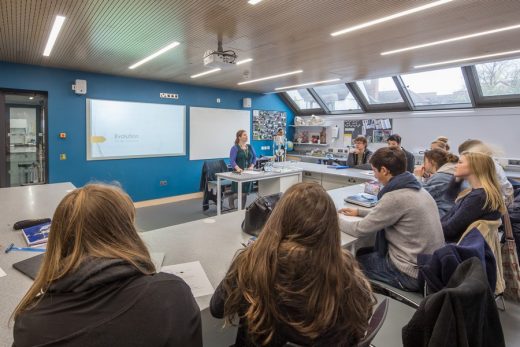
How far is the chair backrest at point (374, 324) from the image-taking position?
0.90 meters

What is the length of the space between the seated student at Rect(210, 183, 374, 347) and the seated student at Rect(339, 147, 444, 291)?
0.98 metres

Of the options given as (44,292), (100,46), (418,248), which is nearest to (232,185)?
(100,46)

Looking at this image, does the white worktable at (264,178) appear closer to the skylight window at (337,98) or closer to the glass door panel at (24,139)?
the skylight window at (337,98)

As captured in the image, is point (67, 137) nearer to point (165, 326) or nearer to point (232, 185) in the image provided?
point (232, 185)

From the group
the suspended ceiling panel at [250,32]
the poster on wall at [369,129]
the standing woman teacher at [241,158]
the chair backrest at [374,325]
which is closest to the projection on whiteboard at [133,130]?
the suspended ceiling panel at [250,32]

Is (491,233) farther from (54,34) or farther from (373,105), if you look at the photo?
(373,105)

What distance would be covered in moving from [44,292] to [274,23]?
2.77 meters

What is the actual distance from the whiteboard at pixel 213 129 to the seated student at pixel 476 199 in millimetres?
5220

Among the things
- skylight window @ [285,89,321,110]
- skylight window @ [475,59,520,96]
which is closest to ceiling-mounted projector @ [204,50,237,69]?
skylight window @ [475,59,520,96]

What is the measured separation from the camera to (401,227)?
192cm

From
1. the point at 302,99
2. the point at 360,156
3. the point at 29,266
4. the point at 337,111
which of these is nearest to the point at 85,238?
the point at 29,266

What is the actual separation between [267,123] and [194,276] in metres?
6.76

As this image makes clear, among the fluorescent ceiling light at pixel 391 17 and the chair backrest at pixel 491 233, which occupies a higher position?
the fluorescent ceiling light at pixel 391 17

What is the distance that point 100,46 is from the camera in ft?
12.1
